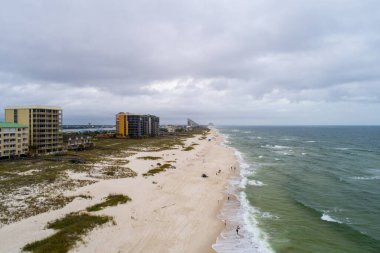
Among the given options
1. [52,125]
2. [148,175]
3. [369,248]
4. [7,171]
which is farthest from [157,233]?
[52,125]

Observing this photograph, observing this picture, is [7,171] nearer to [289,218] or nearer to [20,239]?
[20,239]

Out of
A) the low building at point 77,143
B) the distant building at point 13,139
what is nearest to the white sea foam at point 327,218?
the distant building at point 13,139

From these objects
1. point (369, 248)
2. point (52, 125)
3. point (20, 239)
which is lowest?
point (369, 248)

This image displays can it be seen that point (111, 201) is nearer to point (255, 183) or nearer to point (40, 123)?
point (255, 183)

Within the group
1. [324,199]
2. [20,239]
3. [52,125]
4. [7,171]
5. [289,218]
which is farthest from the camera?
[52,125]

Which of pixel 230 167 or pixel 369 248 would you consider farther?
pixel 230 167

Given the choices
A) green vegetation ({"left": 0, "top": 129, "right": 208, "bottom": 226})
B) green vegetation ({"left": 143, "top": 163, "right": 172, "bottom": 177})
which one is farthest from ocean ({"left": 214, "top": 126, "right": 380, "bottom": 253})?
green vegetation ({"left": 0, "top": 129, "right": 208, "bottom": 226})

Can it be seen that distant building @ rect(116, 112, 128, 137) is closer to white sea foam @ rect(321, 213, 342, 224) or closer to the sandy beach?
the sandy beach
